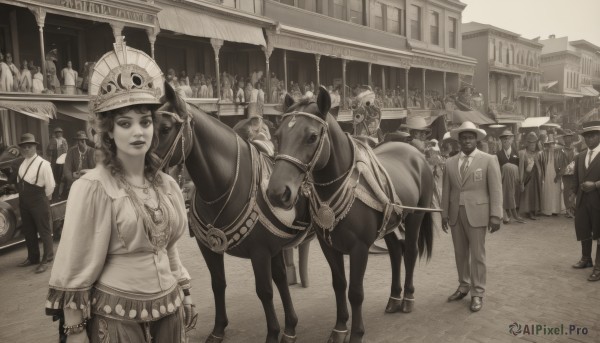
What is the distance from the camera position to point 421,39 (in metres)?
29.8

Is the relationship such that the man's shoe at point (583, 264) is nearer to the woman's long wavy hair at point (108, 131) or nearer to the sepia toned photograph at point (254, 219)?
the sepia toned photograph at point (254, 219)

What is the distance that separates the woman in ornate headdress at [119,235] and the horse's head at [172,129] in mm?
828

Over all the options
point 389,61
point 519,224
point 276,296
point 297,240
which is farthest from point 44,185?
point 389,61

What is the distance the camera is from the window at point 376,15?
25.5 metres

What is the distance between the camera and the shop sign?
37.2ft

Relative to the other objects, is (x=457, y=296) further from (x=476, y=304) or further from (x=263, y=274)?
(x=263, y=274)

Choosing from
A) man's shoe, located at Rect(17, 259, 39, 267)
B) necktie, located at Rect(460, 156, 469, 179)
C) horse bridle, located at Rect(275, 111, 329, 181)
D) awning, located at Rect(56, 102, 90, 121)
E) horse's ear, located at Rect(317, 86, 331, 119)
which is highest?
awning, located at Rect(56, 102, 90, 121)

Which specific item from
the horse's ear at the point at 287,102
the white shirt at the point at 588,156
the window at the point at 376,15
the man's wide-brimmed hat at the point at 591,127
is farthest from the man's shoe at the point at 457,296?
the window at the point at 376,15

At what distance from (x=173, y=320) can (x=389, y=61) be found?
80.9 feet

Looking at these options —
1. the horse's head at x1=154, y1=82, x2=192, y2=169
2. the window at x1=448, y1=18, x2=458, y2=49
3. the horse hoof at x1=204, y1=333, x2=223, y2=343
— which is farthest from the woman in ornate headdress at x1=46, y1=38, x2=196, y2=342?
the window at x1=448, y1=18, x2=458, y2=49

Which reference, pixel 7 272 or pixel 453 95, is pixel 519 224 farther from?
pixel 453 95

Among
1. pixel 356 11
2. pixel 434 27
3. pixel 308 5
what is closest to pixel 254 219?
pixel 308 5

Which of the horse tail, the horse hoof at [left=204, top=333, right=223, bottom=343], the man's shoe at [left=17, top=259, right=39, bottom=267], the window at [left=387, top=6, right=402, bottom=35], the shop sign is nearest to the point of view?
the horse hoof at [left=204, top=333, right=223, bottom=343]

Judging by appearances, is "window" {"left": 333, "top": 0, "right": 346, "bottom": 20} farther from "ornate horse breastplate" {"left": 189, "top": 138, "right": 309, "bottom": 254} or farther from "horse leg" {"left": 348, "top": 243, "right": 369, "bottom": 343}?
"horse leg" {"left": 348, "top": 243, "right": 369, "bottom": 343}
